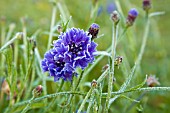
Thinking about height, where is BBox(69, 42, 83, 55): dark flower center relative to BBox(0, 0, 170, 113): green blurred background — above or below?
below

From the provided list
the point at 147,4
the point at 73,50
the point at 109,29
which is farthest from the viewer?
the point at 109,29

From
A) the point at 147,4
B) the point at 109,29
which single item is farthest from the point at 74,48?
the point at 109,29

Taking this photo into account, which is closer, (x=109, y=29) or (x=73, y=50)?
(x=73, y=50)

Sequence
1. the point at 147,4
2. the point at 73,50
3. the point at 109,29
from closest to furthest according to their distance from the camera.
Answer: the point at 73,50 < the point at 147,4 < the point at 109,29

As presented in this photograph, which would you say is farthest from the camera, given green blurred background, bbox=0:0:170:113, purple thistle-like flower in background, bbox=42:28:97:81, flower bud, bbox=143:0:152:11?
green blurred background, bbox=0:0:170:113

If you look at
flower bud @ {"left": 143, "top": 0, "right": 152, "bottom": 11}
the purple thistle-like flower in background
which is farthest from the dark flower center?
flower bud @ {"left": 143, "top": 0, "right": 152, "bottom": 11}

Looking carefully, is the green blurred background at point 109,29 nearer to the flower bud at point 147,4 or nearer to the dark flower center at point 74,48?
the flower bud at point 147,4

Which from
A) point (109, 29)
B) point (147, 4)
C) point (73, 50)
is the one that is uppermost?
point (109, 29)

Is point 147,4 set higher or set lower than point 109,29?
lower

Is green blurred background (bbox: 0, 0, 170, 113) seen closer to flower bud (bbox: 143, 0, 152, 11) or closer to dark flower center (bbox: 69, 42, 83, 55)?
flower bud (bbox: 143, 0, 152, 11)

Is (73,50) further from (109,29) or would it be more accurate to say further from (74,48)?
(109,29)

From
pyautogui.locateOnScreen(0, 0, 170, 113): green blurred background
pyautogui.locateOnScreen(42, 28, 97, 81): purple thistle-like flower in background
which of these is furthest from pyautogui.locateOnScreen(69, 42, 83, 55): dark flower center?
pyautogui.locateOnScreen(0, 0, 170, 113): green blurred background

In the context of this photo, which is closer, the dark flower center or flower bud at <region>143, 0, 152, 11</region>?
the dark flower center

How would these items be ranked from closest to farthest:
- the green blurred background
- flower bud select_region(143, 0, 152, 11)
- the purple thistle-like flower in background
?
the purple thistle-like flower in background
flower bud select_region(143, 0, 152, 11)
the green blurred background
